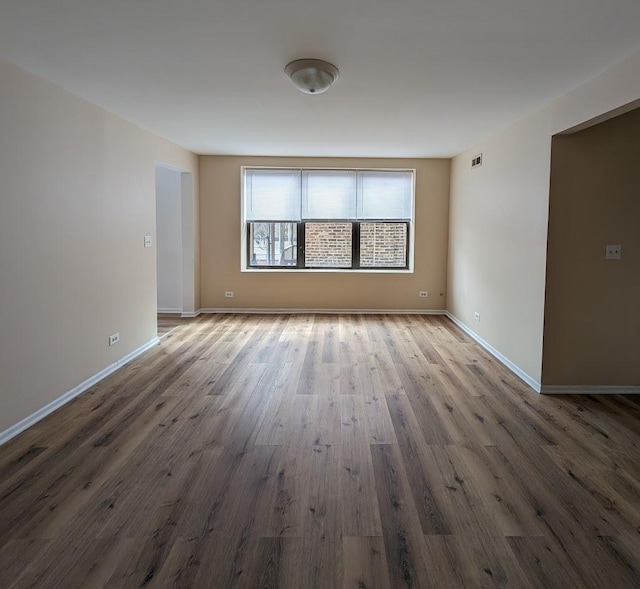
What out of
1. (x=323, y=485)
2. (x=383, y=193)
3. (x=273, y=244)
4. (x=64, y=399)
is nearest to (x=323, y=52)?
(x=323, y=485)

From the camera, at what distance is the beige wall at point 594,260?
11.7 ft

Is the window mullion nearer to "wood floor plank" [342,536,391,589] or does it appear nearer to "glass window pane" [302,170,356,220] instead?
"glass window pane" [302,170,356,220]

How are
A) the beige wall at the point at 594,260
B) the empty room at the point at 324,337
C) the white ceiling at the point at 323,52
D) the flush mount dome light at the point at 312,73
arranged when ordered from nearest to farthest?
the empty room at the point at 324,337
the white ceiling at the point at 323,52
the flush mount dome light at the point at 312,73
the beige wall at the point at 594,260

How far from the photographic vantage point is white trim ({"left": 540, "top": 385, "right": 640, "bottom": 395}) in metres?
3.76

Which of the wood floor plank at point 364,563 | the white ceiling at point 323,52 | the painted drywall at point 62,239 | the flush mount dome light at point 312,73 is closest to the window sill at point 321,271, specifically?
the painted drywall at point 62,239

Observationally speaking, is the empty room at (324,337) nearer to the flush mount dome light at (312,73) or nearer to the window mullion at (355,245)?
the flush mount dome light at (312,73)

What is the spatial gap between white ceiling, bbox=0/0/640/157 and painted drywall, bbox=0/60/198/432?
0.26m

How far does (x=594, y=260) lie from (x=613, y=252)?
0.16 m

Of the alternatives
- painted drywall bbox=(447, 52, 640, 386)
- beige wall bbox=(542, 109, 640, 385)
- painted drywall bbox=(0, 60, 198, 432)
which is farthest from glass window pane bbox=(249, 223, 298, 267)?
beige wall bbox=(542, 109, 640, 385)

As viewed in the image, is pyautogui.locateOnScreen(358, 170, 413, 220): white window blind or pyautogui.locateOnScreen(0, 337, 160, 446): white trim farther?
pyautogui.locateOnScreen(358, 170, 413, 220): white window blind

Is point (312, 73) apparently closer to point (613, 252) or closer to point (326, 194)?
point (613, 252)

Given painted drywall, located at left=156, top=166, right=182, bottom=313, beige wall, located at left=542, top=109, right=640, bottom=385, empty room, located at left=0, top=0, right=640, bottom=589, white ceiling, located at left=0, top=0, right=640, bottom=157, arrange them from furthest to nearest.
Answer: painted drywall, located at left=156, top=166, right=182, bottom=313 → beige wall, located at left=542, top=109, right=640, bottom=385 → white ceiling, located at left=0, top=0, right=640, bottom=157 → empty room, located at left=0, top=0, right=640, bottom=589

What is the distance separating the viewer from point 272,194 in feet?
22.9

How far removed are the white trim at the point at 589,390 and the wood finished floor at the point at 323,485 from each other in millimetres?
121
